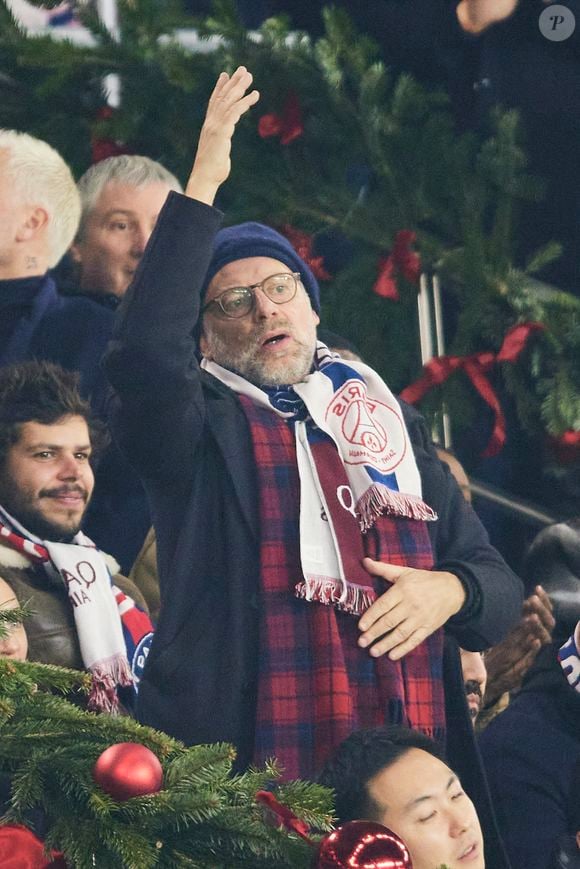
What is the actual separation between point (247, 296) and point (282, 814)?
49.9 inches

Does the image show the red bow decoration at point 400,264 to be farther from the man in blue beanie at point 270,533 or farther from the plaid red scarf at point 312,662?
the plaid red scarf at point 312,662

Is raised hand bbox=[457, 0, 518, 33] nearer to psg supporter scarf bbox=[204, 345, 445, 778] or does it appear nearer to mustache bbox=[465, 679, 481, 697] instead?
psg supporter scarf bbox=[204, 345, 445, 778]

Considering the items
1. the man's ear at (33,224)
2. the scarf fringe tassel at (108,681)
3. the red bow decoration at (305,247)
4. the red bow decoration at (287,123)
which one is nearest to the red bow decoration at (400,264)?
the red bow decoration at (305,247)

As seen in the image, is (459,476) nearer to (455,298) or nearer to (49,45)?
(455,298)

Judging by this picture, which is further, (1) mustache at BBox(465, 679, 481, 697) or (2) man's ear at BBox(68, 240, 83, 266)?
(2) man's ear at BBox(68, 240, 83, 266)

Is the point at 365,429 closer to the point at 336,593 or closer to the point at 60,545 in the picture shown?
the point at 336,593

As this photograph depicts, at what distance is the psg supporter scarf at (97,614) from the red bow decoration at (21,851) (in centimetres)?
110

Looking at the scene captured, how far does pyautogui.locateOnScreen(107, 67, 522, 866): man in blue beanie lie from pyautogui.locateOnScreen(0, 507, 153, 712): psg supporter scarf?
0.36 feet

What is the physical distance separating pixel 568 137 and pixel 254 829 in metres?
2.13

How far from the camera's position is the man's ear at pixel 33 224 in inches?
113

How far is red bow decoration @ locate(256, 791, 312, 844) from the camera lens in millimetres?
1281

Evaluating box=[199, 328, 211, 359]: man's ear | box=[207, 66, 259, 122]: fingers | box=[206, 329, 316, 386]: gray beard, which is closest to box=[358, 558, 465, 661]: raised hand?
box=[206, 329, 316, 386]: gray beard

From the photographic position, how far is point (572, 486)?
9.89 feet

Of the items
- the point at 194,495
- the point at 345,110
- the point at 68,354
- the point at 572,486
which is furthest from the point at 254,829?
the point at 345,110
